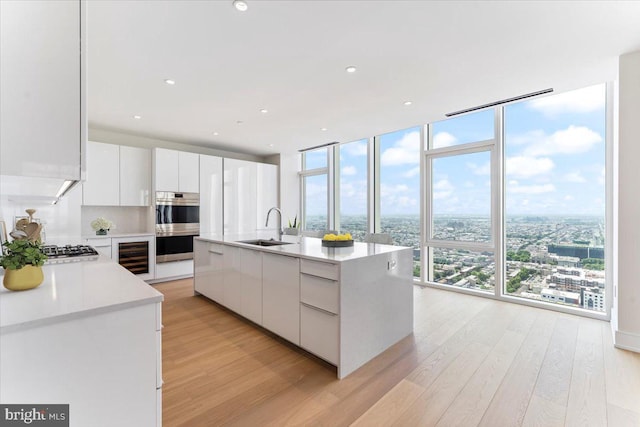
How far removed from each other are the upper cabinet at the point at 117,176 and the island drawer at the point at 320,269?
148 inches

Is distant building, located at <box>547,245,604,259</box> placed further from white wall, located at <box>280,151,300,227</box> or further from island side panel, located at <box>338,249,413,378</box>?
white wall, located at <box>280,151,300,227</box>

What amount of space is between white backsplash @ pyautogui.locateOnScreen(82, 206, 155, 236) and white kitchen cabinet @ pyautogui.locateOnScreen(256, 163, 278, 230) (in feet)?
6.46

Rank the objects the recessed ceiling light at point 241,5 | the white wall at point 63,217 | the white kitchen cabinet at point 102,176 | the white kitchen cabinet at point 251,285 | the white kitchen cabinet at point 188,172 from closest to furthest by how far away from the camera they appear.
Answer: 1. the recessed ceiling light at point 241,5
2. the white kitchen cabinet at point 251,285
3. the white wall at point 63,217
4. the white kitchen cabinet at point 102,176
5. the white kitchen cabinet at point 188,172

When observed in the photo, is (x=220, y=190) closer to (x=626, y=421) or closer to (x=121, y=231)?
(x=121, y=231)

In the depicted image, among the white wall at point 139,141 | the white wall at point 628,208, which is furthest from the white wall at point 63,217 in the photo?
the white wall at point 628,208

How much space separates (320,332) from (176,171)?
3958 millimetres

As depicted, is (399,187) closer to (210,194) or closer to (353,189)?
(353,189)

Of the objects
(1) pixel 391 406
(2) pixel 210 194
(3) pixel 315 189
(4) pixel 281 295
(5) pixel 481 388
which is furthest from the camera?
(3) pixel 315 189

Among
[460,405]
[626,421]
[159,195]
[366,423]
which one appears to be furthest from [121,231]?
[626,421]

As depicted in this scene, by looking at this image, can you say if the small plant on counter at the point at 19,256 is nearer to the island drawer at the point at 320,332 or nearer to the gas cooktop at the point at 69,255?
the gas cooktop at the point at 69,255

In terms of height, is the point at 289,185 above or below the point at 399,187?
above

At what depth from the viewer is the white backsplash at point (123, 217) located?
14.8 ft

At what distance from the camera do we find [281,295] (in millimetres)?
2537

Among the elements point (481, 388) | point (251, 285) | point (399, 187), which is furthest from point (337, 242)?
point (399, 187)
